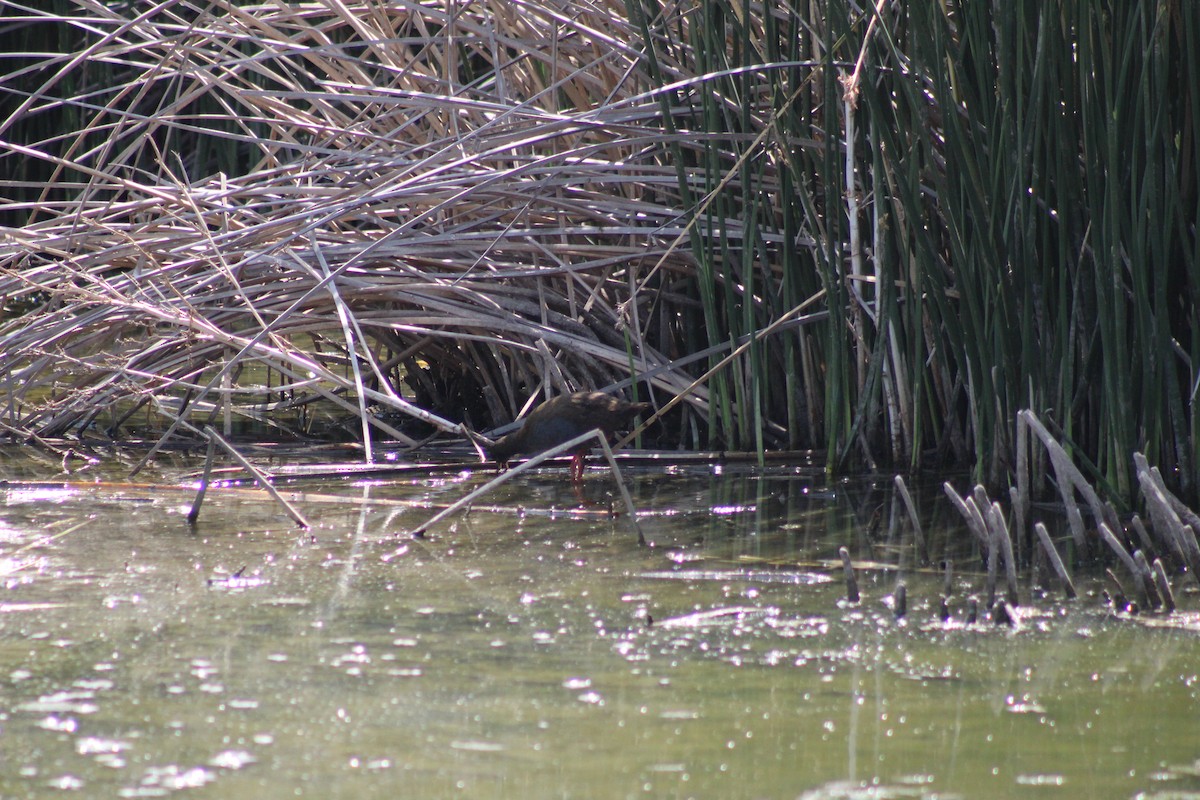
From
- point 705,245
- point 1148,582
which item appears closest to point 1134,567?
point 1148,582

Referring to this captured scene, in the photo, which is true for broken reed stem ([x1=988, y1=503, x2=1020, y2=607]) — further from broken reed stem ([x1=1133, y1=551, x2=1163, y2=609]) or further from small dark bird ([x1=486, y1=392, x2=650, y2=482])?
small dark bird ([x1=486, y1=392, x2=650, y2=482])

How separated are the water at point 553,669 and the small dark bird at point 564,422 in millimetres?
748

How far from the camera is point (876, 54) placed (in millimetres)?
3785

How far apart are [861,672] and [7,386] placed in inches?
133

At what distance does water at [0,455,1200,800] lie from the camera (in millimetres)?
1942

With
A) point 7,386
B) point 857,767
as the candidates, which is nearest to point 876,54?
point 857,767

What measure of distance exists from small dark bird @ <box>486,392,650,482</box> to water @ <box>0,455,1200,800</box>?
29.4 inches

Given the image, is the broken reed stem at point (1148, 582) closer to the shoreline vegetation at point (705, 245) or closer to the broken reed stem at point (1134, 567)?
the broken reed stem at point (1134, 567)

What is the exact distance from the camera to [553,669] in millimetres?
2371

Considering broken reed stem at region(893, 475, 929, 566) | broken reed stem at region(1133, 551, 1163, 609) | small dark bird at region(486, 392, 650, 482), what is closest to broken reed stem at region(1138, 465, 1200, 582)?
broken reed stem at region(1133, 551, 1163, 609)

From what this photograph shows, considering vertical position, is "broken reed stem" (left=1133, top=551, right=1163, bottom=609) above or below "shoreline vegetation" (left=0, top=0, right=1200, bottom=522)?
below

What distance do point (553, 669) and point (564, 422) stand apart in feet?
6.40

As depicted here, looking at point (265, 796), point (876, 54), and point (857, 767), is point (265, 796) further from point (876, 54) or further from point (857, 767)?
point (876, 54)

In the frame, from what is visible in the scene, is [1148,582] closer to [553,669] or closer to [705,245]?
[553,669]
